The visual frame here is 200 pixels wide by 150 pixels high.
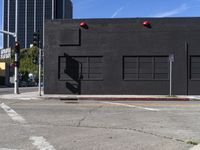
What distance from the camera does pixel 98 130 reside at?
13312 mm

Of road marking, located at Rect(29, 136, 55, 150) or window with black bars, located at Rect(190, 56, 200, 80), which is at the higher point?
window with black bars, located at Rect(190, 56, 200, 80)

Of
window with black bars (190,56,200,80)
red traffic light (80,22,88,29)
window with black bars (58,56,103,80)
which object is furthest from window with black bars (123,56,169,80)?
red traffic light (80,22,88,29)

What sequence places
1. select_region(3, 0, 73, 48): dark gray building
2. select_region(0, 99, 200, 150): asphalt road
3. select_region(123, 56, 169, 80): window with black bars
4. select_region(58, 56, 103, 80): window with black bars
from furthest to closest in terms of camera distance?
select_region(3, 0, 73, 48): dark gray building → select_region(58, 56, 103, 80): window with black bars → select_region(123, 56, 169, 80): window with black bars → select_region(0, 99, 200, 150): asphalt road

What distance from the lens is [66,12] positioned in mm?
46906

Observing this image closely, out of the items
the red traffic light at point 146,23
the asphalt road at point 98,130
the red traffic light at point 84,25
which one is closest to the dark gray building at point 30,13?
the red traffic light at point 84,25

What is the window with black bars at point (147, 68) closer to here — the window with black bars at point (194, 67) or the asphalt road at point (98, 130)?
the window with black bars at point (194, 67)

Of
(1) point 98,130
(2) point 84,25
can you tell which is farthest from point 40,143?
(2) point 84,25

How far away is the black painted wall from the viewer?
108 ft

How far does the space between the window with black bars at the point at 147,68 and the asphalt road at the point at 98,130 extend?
45.9ft

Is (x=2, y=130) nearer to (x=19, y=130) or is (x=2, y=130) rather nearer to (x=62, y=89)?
(x=19, y=130)

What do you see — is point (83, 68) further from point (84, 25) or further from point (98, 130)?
point (98, 130)

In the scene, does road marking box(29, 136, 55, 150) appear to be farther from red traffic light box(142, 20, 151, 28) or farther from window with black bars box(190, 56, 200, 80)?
window with black bars box(190, 56, 200, 80)

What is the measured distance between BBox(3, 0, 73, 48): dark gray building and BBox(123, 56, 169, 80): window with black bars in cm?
1280

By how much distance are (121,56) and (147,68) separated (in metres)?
2.09
